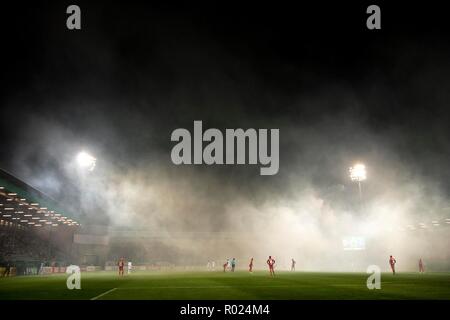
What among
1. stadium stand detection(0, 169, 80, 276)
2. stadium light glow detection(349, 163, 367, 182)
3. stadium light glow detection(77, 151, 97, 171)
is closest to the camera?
stadium light glow detection(77, 151, 97, 171)

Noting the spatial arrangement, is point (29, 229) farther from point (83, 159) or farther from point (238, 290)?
point (238, 290)

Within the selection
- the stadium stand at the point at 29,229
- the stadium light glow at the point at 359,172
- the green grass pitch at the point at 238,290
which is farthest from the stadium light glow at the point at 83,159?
the stadium light glow at the point at 359,172

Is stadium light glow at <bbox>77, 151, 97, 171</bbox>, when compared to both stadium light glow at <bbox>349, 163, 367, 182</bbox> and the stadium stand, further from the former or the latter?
stadium light glow at <bbox>349, 163, 367, 182</bbox>

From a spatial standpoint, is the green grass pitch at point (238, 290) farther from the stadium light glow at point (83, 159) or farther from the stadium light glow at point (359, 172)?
the stadium light glow at point (359, 172)

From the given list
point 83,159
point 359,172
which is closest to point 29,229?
point 83,159

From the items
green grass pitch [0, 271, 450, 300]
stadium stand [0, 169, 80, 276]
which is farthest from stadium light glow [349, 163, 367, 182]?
stadium stand [0, 169, 80, 276]

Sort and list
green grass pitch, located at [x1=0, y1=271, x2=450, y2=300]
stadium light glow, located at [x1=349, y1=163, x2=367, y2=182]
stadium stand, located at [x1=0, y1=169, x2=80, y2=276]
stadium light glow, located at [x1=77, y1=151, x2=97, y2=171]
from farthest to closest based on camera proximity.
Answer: stadium light glow, located at [x1=349, y1=163, x2=367, y2=182], stadium stand, located at [x1=0, y1=169, x2=80, y2=276], stadium light glow, located at [x1=77, y1=151, x2=97, y2=171], green grass pitch, located at [x1=0, y1=271, x2=450, y2=300]

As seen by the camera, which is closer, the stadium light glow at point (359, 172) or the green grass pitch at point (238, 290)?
the green grass pitch at point (238, 290)

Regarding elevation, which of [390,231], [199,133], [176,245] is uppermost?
[199,133]

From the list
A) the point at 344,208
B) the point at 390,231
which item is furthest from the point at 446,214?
the point at 344,208

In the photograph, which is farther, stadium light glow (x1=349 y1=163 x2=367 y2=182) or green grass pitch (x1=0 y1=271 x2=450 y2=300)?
stadium light glow (x1=349 y1=163 x2=367 y2=182)
